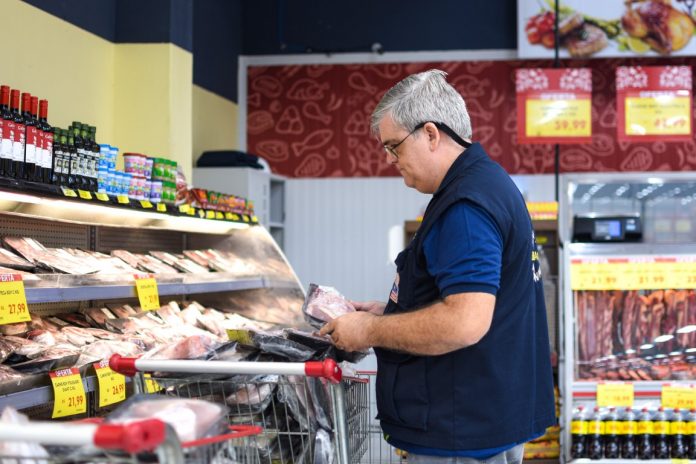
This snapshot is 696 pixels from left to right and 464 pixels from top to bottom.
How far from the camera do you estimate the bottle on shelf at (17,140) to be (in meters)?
3.20

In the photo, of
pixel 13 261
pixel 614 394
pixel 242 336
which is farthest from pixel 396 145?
pixel 614 394

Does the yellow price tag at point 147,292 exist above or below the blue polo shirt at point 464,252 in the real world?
below

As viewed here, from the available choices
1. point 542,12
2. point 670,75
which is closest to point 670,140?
point 670,75

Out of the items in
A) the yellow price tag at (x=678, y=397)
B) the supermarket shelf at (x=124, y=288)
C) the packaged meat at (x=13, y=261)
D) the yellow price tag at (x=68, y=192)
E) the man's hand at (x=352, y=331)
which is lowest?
the yellow price tag at (x=678, y=397)

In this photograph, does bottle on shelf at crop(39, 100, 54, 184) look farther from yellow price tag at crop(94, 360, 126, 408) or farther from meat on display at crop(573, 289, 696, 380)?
meat on display at crop(573, 289, 696, 380)

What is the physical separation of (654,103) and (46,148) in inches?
229

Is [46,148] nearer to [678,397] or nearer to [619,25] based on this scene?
[678,397]

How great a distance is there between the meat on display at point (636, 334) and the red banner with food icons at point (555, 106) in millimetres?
2587

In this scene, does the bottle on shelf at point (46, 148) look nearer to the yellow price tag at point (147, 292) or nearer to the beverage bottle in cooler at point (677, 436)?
the yellow price tag at point (147, 292)

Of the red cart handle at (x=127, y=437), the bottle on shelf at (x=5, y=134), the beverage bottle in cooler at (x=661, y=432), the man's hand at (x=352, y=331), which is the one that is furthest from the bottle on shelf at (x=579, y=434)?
the red cart handle at (x=127, y=437)

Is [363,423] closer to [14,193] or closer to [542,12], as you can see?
[14,193]

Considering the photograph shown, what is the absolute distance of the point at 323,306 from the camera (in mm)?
2951

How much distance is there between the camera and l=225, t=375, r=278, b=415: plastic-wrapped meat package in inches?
105

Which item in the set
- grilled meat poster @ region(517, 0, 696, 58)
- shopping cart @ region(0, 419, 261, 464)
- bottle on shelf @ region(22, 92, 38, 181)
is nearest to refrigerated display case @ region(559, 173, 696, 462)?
grilled meat poster @ region(517, 0, 696, 58)
